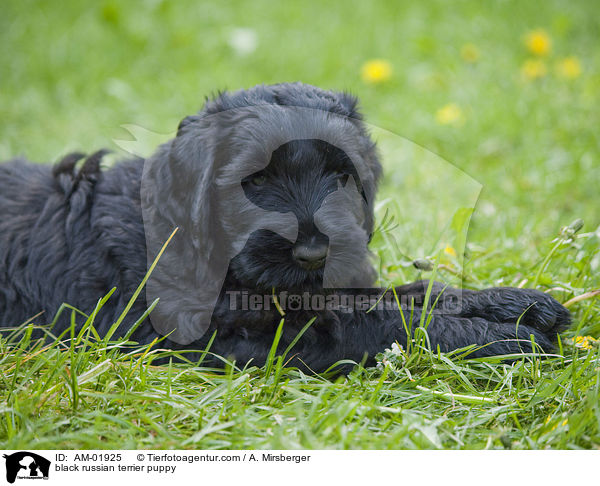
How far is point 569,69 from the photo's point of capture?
21.1 ft

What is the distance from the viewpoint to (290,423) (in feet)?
7.45

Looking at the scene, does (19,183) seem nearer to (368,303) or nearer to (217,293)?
(217,293)

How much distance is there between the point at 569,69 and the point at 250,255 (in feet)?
17.1

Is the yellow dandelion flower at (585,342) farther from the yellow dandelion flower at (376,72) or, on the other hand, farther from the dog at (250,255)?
the yellow dandelion flower at (376,72)

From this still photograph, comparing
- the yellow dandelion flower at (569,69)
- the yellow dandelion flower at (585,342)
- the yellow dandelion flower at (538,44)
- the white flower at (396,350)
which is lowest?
the white flower at (396,350)

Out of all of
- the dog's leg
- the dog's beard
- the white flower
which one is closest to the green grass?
the white flower

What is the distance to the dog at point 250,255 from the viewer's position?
2.64 meters

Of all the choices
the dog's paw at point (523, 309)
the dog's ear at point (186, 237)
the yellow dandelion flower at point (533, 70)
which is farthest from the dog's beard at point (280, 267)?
the yellow dandelion flower at point (533, 70)

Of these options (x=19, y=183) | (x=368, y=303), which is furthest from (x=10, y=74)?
(x=368, y=303)

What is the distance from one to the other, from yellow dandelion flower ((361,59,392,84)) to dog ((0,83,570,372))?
12.2 feet

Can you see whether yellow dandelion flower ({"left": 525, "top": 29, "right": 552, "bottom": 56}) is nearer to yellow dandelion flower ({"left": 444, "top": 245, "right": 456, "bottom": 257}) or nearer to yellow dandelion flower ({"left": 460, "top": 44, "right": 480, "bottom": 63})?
yellow dandelion flower ({"left": 460, "top": 44, "right": 480, "bottom": 63})

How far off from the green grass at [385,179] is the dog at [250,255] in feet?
0.51
